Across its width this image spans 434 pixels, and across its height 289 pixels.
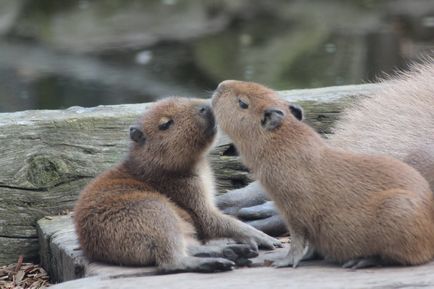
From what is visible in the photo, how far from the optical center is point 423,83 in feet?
16.1

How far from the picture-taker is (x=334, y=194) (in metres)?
3.51

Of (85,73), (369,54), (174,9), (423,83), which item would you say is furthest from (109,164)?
(174,9)

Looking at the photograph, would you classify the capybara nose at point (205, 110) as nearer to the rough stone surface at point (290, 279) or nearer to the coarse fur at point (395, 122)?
the rough stone surface at point (290, 279)

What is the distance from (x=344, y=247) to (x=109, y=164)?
1.55 meters

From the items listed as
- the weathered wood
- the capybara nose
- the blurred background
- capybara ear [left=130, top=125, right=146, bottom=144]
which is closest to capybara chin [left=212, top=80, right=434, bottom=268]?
the capybara nose

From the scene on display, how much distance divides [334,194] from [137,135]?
826mm

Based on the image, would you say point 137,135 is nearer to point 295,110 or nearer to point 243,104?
point 243,104

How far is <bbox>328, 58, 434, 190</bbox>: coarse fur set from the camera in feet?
14.4

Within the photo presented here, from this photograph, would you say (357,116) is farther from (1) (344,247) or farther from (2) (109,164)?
(1) (344,247)

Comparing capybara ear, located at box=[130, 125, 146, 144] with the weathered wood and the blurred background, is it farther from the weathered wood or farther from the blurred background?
the blurred background

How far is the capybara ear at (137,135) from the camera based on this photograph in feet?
13.0

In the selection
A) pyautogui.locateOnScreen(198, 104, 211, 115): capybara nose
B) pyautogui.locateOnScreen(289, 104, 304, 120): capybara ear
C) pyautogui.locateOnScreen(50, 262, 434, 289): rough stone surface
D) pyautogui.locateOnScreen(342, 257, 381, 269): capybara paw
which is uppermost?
pyautogui.locateOnScreen(198, 104, 211, 115): capybara nose

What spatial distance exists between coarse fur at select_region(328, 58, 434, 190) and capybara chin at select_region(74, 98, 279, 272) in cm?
75

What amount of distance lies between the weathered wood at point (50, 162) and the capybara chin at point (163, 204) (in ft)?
2.29
